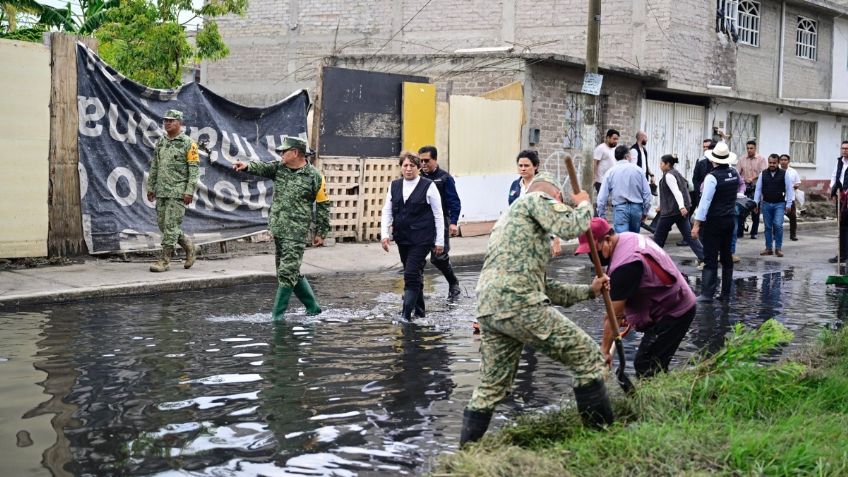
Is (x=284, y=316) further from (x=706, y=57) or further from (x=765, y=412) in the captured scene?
(x=706, y=57)

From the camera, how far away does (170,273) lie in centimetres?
1301

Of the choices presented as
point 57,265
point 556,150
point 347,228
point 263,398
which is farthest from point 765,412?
point 556,150

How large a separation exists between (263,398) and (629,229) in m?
8.35

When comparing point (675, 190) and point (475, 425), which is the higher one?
point (675, 190)

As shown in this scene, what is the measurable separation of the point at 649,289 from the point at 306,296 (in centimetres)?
466

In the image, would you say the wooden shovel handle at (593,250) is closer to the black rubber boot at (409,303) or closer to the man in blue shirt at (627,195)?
the black rubber boot at (409,303)

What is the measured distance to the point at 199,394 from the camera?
23.3 ft

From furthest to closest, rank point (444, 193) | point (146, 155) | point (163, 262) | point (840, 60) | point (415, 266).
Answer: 1. point (840, 60)
2. point (146, 155)
3. point (163, 262)
4. point (444, 193)
5. point (415, 266)

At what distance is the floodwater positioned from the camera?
571 centimetres

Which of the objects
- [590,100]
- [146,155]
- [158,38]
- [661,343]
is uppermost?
[158,38]

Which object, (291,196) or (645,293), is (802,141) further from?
(645,293)

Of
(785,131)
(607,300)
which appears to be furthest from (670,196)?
(785,131)

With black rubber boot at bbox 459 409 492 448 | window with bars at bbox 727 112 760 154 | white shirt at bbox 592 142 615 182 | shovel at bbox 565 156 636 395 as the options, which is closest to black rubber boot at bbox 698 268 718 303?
shovel at bbox 565 156 636 395

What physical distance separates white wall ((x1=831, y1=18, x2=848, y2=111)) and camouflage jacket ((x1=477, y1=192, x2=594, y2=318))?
103 ft
